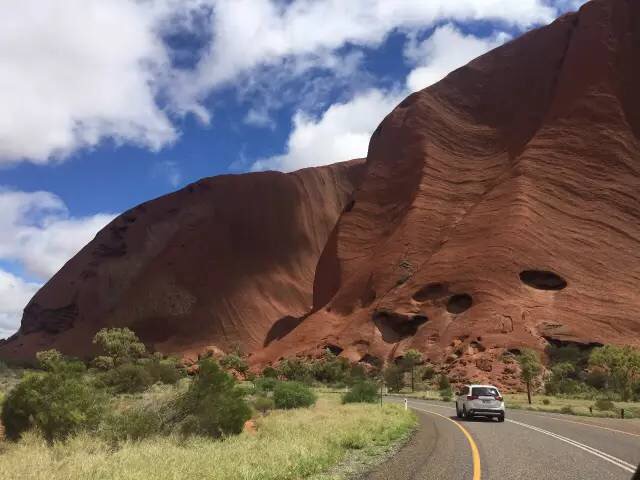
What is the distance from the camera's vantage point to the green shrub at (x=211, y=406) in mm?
14711

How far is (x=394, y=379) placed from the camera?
2029 inches

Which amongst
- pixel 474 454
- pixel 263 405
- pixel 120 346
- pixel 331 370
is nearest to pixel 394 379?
pixel 331 370

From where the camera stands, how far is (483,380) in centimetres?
4634

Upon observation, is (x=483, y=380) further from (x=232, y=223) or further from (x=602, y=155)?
(x=232, y=223)

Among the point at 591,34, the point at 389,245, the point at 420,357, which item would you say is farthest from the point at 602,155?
the point at 420,357

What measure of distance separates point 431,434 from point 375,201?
6846 cm

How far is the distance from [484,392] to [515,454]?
1076 centimetres

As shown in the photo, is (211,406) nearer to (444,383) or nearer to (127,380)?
(127,380)

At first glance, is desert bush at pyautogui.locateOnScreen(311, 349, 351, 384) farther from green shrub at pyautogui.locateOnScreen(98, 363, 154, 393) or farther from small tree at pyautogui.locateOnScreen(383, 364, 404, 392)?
green shrub at pyautogui.locateOnScreen(98, 363, 154, 393)

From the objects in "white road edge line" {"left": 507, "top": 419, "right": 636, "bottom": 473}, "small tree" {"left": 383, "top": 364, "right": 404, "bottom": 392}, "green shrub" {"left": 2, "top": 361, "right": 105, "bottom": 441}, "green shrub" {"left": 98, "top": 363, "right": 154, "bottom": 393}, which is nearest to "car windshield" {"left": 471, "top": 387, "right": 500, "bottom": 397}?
"white road edge line" {"left": 507, "top": 419, "right": 636, "bottom": 473}

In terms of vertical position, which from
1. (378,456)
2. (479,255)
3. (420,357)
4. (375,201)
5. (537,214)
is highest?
(375,201)

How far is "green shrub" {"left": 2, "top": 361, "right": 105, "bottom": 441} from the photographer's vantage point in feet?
46.8

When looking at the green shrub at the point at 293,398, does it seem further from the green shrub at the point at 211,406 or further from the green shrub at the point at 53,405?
the green shrub at the point at 53,405

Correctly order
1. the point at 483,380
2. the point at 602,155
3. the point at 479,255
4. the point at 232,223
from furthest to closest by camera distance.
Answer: the point at 232,223
the point at 602,155
the point at 479,255
the point at 483,380
